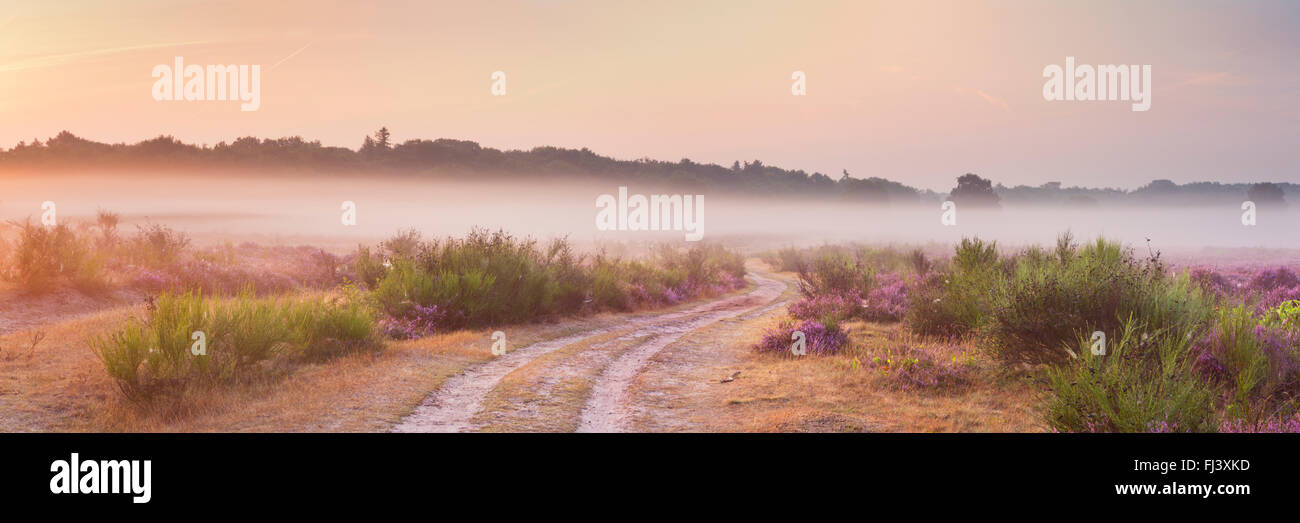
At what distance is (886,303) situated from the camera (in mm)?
19719

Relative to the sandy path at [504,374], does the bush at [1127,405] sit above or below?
above

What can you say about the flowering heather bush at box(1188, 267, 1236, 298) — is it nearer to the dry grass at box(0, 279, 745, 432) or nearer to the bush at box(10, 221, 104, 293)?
the dry grass at box(0, 279, 745, 432)

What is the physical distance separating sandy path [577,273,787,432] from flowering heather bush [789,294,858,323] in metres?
2.99

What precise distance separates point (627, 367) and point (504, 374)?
2.77 metres

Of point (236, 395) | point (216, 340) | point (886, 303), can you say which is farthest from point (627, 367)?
point (886, 303)

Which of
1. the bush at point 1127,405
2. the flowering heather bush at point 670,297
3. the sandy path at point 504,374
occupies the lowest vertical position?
the sandy path at point 504,374

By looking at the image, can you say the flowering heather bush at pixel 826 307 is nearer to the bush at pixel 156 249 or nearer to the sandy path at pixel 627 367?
the sandy path at pixel 627 367

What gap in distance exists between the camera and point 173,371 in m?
10.3

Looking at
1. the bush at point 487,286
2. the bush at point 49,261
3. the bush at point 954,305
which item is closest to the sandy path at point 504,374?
the bush at point 487,286

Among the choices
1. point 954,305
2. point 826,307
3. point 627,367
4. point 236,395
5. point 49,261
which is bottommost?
point 627,367

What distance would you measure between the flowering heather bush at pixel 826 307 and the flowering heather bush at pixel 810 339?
3.44 meters

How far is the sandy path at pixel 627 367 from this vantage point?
9961mm

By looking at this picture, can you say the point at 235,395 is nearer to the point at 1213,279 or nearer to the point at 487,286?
the point at 487,286
